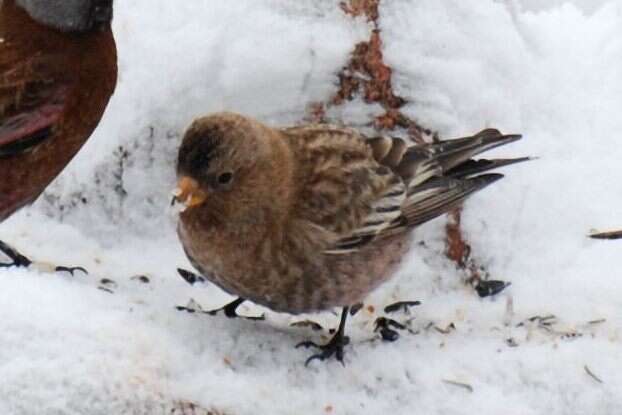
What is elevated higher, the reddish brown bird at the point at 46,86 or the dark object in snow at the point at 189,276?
the reddish brown bird at the point at 46,86

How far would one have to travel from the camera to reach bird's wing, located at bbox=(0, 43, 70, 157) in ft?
16.7

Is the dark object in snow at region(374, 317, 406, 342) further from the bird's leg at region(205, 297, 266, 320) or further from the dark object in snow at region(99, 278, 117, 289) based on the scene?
the dark object in snow at region(99, 278, 117, 289)

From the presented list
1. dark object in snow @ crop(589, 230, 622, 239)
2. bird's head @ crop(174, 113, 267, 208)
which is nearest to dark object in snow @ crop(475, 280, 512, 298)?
dark object in snow @ crop(589, 230, 622, 239)

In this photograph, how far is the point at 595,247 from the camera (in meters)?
5.40

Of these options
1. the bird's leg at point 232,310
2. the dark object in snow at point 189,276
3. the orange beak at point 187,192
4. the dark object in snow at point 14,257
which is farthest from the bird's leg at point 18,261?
the orange beak at point 187,192

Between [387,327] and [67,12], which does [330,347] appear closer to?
[387,327]

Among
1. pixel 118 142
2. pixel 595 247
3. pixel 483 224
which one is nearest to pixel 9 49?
pixel 118 142

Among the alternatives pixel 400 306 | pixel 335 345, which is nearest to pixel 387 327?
→ pixel 400 306

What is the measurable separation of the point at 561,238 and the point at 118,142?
1706mm

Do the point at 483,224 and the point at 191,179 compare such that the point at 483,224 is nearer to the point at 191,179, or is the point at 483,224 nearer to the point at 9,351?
the point at 191,179

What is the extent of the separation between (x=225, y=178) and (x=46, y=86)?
0.96 meters

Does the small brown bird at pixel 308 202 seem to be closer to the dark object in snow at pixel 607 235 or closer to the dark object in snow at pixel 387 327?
the dark object in snow at pixel 387 327

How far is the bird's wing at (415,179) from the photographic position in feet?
16.0

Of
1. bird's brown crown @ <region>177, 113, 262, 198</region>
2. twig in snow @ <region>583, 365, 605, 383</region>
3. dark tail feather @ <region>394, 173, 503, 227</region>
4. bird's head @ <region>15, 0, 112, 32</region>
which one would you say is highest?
bird's head @ <region>15, 0, 112, 32</region>
